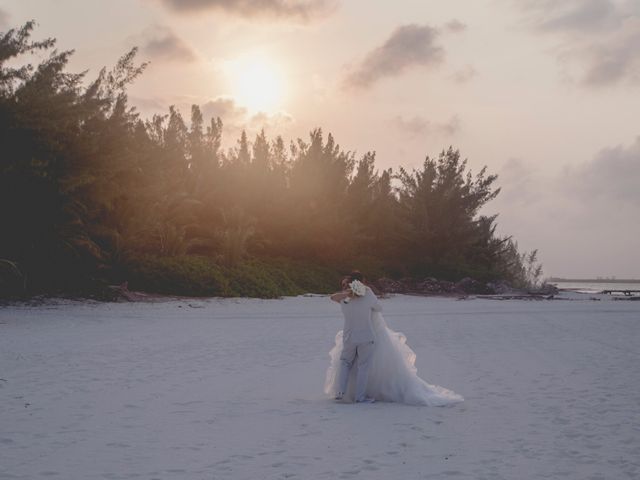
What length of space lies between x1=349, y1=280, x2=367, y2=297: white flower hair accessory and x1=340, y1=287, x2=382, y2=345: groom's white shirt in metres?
0.07

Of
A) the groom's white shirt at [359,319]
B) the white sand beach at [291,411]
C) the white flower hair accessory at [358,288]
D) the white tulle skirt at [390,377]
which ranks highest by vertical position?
the white flower hair accessory at [358,288]

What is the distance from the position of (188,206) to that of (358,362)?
2447 cm

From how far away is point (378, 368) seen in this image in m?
8.70

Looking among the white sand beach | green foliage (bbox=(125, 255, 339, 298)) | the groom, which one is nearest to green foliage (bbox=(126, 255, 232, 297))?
green foliage (bbox=(125, 255, 339, 298))

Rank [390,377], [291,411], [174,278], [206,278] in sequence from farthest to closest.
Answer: [206,278] < [174,278] < [390,377] < [291,411]

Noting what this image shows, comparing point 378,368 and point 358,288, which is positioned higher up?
point 358,288

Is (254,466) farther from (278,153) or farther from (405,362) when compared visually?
(278,153)

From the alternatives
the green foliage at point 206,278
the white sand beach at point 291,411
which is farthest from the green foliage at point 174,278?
the white sand beach at point 291,411

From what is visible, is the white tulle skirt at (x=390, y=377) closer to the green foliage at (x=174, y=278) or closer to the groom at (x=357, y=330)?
the groom at (x=357, y=330)

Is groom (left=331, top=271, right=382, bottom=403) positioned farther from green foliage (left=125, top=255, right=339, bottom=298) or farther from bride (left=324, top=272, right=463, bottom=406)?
green foliage (left=125, top=255, right=339, bottom=298)

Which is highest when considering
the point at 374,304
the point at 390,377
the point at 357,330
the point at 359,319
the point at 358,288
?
the point at 358,288

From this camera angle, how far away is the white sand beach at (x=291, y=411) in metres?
5.59

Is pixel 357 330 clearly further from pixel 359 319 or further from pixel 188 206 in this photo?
pixel 188 206

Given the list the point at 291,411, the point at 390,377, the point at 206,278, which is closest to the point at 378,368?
the point at 390,377
